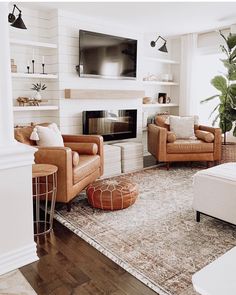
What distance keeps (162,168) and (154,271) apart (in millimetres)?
2902

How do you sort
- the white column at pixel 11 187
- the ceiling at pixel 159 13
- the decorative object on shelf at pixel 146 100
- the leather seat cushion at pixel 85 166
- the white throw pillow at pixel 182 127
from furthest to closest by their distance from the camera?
the decorative object on shelf at pixel 146 100 < the white throw pillow at pixel 182 127 < the ceiling at pixel 159 13 < the leather seat cushion at pixel 85 166 < the white column at pixel 11 187

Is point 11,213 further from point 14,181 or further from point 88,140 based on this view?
point 88,140

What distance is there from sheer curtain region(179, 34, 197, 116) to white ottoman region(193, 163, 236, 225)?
3277 millimetres

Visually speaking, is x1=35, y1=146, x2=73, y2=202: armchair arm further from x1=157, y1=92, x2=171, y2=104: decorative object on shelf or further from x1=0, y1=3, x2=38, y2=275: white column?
x1=157, y1=92, x2=171, y2=104: decorative object on shelf

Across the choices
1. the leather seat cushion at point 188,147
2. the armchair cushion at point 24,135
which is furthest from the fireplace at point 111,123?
the armchair cushion at point 24,135

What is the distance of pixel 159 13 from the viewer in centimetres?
436

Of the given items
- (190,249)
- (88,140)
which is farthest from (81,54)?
(190,249)

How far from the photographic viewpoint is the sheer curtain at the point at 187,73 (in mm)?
5762

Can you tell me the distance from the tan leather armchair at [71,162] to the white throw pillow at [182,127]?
1.67 m

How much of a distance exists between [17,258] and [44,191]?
2.90ft

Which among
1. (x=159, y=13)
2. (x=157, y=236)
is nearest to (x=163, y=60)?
(x=159, y=13)

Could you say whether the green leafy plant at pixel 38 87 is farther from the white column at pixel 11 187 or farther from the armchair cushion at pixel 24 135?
the white column at pixel 11 187

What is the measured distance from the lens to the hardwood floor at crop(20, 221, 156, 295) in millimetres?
1859

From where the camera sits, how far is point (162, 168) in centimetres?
485
